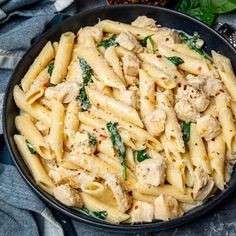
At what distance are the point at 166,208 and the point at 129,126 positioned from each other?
1.21 ft

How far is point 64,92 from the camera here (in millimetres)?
2340

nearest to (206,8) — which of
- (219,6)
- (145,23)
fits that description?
(219,6)

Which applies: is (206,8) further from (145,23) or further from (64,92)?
(64,92)

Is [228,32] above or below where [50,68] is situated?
above

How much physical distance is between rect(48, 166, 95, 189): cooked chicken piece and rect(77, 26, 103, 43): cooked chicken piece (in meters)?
0.64

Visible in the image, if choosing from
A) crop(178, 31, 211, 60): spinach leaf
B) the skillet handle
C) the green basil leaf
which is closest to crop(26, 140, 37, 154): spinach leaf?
the green basil leaf

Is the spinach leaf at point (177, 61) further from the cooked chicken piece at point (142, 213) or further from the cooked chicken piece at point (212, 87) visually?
the cooked chicken piece at point (142, 213)

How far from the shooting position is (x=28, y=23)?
2766 millimetres

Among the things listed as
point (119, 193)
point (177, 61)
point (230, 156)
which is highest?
point (177, 61)

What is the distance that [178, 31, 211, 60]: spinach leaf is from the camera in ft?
8.35

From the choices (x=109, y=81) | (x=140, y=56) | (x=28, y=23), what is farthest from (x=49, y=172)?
(x=28, y=23)

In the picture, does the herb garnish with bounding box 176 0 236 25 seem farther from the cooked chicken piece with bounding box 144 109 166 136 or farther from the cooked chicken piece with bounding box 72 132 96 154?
the cooked chicken piece with bounding box 72 132 96 154

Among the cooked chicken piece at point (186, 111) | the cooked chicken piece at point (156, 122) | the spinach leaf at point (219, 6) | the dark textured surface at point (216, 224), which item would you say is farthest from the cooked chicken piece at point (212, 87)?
the spinach leaf at point (219, 6)

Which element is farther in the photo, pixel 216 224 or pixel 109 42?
pixel 109 42
